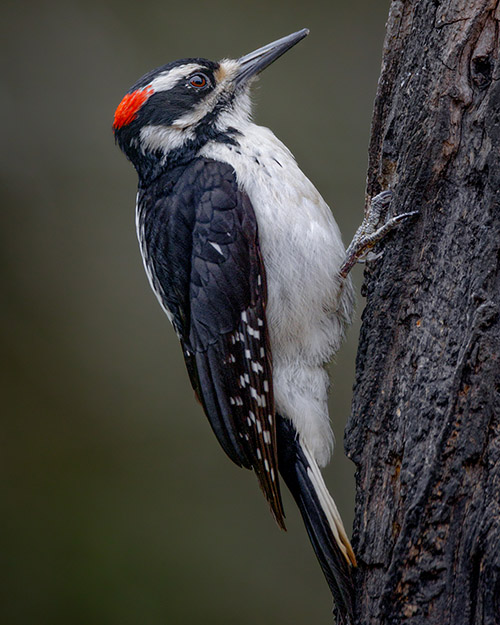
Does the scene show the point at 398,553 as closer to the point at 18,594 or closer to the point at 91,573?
the point at 91,573

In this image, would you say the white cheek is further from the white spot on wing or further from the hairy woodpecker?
the white spot on wing

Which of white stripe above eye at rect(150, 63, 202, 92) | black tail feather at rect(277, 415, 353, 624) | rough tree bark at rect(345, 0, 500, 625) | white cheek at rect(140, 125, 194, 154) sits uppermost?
white stripe above eye at rect(150, 63, 202, 92)

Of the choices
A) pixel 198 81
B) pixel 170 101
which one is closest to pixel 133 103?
pixel 170 101

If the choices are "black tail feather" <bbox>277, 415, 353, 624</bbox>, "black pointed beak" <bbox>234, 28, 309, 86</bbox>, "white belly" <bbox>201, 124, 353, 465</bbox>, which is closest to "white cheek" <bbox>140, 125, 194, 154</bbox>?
"white belly" <bbox>201, 124, 353, 465</bbox>

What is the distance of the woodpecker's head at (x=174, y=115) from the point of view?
7.33ft

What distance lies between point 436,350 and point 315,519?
0.66 m

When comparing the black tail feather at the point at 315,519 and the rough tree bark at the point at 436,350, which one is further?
the black tail feather at the point at 315,519

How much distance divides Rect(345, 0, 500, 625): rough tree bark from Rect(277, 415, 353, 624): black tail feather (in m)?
0.07

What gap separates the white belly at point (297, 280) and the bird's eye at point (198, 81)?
0.28m

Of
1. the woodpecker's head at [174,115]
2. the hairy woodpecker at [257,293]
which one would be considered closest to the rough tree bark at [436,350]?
the hairy woodpecker at [257,293]

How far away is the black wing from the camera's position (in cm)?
202

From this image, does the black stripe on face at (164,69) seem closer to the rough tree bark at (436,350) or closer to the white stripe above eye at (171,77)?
the white stripe above eye at (171,77)

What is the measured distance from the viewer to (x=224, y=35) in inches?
150

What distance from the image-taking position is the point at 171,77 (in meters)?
2.28
